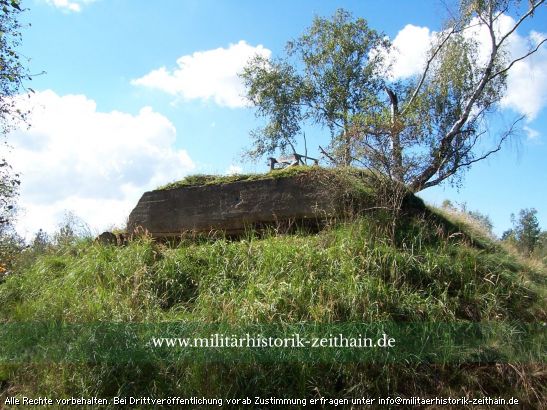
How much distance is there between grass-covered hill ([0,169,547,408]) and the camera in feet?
13.7

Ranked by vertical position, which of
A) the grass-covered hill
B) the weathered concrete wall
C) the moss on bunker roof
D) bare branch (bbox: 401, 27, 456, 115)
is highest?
bare branch (bbox: 401, 27, 456, 115)

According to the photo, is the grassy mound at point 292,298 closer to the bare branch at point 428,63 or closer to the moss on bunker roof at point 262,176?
the moss on bunker roof at point 262,176

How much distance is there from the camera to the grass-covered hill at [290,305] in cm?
417

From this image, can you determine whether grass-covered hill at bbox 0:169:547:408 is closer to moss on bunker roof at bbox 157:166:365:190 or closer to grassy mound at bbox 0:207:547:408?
grassy mound at bbox 0:207:547:408

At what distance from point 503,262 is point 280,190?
3041 millimetres

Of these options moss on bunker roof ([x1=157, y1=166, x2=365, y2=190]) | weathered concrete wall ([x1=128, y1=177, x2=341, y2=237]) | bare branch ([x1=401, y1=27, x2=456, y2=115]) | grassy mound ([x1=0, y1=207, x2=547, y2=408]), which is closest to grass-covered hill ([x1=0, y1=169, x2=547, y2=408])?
grassy mound ([x1=0, y1=207, x2=547, y2=408])

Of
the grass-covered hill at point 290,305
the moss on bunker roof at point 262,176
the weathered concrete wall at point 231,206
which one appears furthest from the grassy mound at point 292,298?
the moss on bunker roof at point 262,176

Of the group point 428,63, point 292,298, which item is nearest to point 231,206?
point 292,298

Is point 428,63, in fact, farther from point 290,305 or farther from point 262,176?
point 290,305

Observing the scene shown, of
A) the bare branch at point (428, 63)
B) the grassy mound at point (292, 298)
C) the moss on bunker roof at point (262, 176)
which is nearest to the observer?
the grassy mound at point (292, 298)

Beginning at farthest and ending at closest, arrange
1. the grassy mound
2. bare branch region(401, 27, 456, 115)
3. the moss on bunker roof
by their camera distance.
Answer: bare branch region(401, 27, 456, 115), the moss on bunker roof, the grassy mound

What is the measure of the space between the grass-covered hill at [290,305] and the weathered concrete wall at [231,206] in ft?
0.93

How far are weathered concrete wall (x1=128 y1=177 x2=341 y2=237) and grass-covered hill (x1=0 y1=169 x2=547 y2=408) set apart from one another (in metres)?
0.28

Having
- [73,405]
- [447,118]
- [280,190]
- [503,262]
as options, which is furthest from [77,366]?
[447,118]
